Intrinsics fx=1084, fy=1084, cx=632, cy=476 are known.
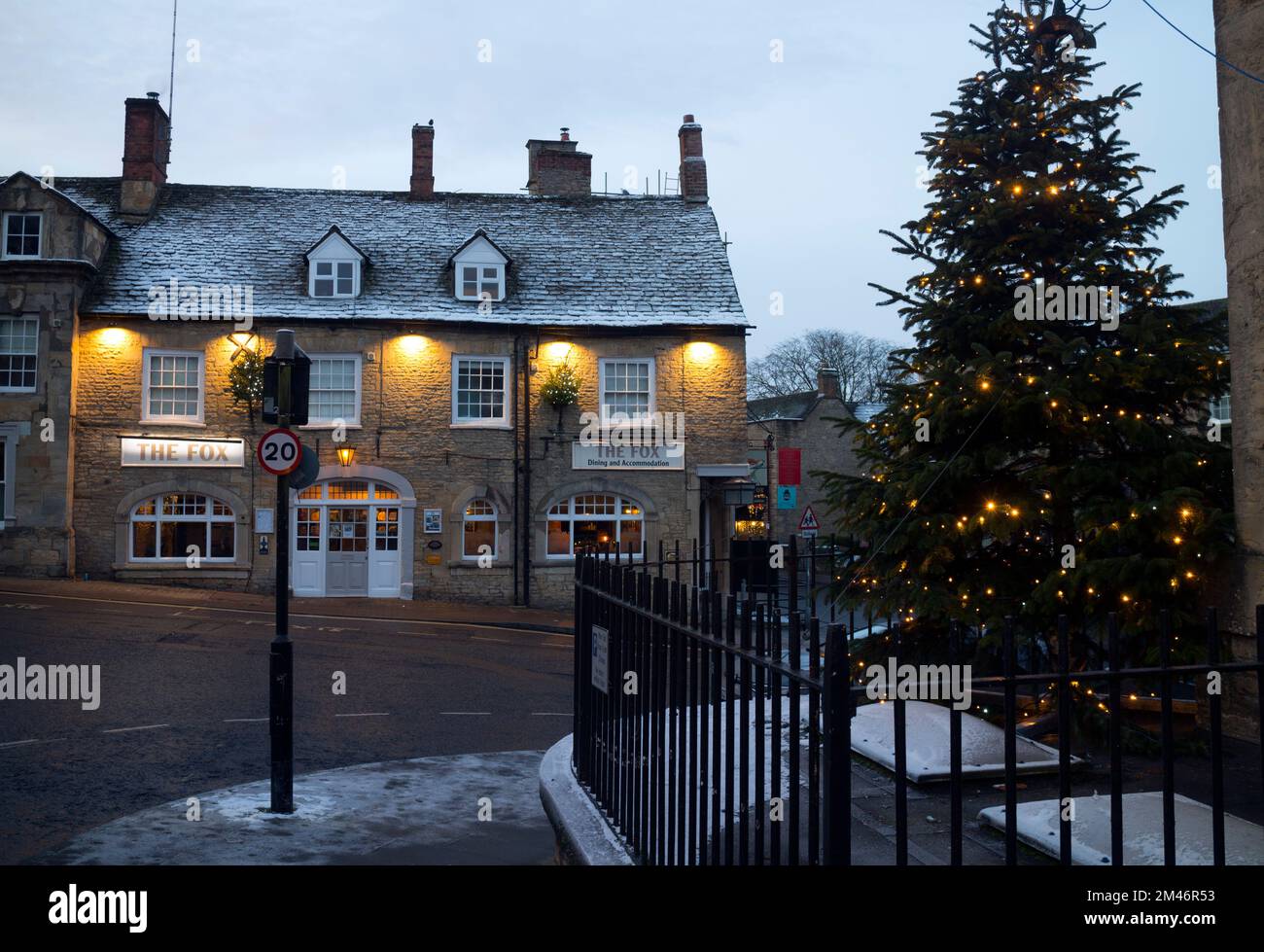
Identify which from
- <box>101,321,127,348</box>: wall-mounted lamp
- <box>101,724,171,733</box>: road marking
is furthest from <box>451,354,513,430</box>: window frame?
<box>101,724,171,733</box>: road marking

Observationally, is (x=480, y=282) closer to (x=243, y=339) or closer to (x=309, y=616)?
(x=243, y=339)

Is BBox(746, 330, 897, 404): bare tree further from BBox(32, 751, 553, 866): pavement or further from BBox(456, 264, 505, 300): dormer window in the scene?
BBox(32, 751, 553, 866): pavement

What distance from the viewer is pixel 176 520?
25469 mm

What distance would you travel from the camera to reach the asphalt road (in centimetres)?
862

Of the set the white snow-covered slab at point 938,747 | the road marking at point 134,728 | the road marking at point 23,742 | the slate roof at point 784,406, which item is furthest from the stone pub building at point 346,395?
the slate roof at point 784,406

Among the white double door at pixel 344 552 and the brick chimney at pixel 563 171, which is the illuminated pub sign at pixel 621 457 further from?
the brick chimney at pixel 563 171

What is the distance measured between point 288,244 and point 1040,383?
2342cm

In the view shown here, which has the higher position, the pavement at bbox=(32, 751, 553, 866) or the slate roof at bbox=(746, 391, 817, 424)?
the slate roof at bbox=(746, 391, 817, 424)

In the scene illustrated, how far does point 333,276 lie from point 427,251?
277 cm

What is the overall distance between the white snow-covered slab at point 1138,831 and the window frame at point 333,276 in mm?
23619

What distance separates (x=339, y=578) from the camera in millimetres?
25859

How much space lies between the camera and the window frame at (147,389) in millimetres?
25391

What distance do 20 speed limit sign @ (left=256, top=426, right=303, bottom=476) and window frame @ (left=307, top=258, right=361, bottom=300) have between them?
19.3m
